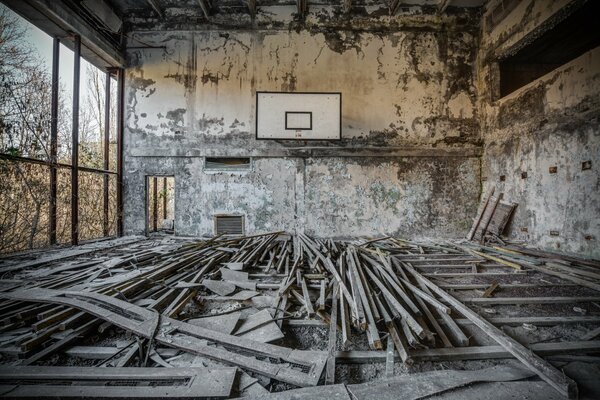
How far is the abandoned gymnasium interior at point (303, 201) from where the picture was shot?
195 cm

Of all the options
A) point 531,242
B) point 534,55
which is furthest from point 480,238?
point 534,55

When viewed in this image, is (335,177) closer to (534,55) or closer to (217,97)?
(217,97)

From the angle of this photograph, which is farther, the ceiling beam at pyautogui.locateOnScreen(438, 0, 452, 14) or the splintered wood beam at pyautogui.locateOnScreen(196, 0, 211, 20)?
the ceiling beam at pyautogui.locateOnScreen(438, 0, 452, 14)

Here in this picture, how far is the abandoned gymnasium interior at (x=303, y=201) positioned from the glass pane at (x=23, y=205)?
36mm

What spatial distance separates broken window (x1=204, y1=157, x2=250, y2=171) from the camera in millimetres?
6988

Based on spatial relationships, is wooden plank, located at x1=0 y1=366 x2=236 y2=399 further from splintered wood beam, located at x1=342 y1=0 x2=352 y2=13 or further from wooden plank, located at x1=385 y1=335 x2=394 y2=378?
splintered wood beam, located at x1=342 y1=0 x2=352 y2=13

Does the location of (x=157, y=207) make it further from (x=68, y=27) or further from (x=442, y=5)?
(x=442, y=5)

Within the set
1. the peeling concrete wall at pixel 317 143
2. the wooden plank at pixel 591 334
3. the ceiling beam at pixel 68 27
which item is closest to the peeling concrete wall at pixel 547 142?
the peeling concrete wall at pixel 317 143

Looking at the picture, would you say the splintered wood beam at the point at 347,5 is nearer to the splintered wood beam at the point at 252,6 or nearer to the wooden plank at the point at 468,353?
the splintered wood beam at the point at 252,6

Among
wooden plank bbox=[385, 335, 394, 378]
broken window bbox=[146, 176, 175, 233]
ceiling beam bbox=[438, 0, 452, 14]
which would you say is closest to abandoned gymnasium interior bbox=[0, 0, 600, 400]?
wooden plank bbox=[385, 335, 394, 378]

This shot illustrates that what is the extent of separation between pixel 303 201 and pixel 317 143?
157 centimetres

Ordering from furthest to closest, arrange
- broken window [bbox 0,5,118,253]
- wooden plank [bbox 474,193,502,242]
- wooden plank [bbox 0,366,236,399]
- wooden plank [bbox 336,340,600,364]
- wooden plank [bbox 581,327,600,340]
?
wooden plank [bbox 474,193,502,242]
broken window [bbox 0,5,118,253]
wooden plank [bbox 581,327,600,340]
wooden plank [bbox 336,340,600,364]
wooden plank [bbox 0,366,236,399]

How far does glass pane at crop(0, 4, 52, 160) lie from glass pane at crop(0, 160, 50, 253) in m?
0.33

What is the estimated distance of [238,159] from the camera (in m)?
7.08
